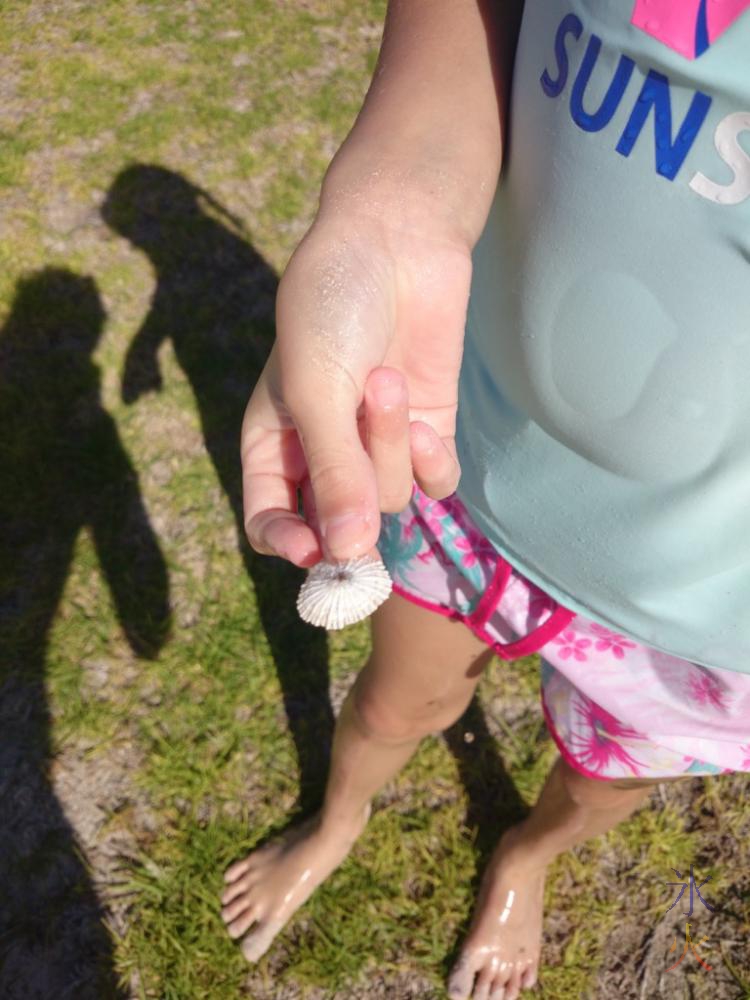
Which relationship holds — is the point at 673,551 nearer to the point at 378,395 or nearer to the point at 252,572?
the point at 378,395

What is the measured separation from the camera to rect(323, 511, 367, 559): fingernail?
31.5 inches

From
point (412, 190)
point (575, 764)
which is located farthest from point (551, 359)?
point (575, 764)

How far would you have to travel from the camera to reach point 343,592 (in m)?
1.03

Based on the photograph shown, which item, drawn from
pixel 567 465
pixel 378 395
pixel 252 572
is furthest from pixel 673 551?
pixel 252 572

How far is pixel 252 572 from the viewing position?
2.58 meters

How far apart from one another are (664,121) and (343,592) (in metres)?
0.59

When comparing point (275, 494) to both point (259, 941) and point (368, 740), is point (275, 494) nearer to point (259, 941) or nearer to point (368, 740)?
point (368, 740)

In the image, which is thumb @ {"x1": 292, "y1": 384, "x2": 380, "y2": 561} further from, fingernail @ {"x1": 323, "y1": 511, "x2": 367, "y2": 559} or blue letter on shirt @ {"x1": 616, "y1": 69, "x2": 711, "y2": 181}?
blue letter on shirt @ {"x1": 616, "y1": 69, "x2": 711, "y2": 181}

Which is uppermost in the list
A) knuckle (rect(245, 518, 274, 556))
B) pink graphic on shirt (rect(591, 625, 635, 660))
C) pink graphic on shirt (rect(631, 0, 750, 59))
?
pink graphic on shirt (rect(631, 0, 750, 59))

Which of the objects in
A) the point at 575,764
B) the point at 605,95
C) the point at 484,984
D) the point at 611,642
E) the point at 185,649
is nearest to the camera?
the point at 605,95

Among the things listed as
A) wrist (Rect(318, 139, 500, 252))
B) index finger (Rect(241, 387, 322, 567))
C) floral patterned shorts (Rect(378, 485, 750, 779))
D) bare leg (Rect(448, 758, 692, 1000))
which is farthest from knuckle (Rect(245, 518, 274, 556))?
bare leg (Rect(448, 758, 692, 1000))

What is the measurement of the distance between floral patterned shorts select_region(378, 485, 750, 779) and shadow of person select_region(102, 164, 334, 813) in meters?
1.08

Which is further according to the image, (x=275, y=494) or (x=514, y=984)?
(x=514, y=984)

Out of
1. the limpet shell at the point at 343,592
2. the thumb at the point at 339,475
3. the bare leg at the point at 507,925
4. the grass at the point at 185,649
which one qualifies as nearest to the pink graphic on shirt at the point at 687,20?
the thumb at the point at 339,475
